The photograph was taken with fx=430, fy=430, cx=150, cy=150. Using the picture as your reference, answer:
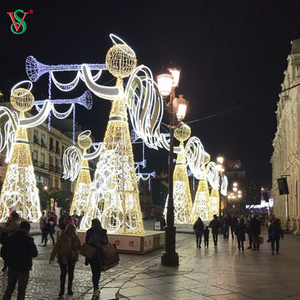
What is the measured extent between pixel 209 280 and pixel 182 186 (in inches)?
720

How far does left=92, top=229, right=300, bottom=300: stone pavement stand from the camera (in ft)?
26.8

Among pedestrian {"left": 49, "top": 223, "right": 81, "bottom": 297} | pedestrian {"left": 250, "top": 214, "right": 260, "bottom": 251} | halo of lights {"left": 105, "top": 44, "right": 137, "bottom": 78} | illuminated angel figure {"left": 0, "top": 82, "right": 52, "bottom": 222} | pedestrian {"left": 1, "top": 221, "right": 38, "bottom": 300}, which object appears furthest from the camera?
illuminated angel figure {"left": 0, "top": 82, "right": 52, "bottom": 222}

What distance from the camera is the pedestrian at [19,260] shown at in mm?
6371

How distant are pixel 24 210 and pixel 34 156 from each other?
2417cm

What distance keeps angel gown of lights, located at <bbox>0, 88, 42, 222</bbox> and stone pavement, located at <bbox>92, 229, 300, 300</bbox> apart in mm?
11855

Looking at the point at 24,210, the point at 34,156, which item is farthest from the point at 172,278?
the point at 34,156

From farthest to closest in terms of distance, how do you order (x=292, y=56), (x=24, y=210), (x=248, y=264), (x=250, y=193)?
(x=250, y=193) < (x=292, y=56) < (x=24, y=210) < (x=248, y=264)

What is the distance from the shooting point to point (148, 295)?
812 cm

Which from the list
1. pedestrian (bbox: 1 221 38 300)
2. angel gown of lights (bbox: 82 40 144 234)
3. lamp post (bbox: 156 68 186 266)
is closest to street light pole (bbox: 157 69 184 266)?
lamp post (bbox: 156 68 186 266)

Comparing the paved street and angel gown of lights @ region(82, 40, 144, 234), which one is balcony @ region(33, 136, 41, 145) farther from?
the paved street

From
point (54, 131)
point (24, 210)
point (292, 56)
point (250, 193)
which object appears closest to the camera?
point (24, 210)

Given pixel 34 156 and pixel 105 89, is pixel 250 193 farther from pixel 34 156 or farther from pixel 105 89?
pixel 105 89

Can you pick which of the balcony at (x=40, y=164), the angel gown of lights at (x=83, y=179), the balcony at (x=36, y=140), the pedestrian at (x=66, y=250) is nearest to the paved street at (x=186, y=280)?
the pedestrian at (x=66, y=250)

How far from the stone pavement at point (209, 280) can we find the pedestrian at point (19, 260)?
1992 millimetres
